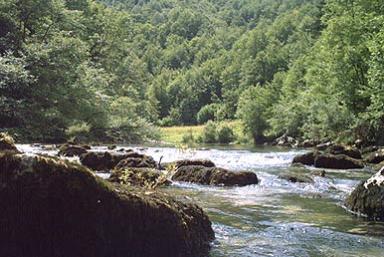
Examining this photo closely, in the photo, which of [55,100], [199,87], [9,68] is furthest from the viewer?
[199,87]

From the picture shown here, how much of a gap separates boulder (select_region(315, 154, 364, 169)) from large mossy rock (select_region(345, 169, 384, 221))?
11319mm

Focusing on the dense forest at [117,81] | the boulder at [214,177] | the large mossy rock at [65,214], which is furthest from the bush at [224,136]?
the large mossy rock at [65,214]

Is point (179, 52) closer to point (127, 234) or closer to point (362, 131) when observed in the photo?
point (362, 131)

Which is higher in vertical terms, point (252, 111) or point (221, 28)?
point (221, 28)

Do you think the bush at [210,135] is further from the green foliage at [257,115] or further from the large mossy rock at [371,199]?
the large mossy rock at [371,199]

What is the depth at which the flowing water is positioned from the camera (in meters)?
7.99

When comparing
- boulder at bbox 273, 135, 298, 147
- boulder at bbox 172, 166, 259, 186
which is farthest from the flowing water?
boulder at bbox 273, 135, 298, 147

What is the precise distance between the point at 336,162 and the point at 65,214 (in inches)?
756

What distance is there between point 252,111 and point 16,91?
47.2 meters

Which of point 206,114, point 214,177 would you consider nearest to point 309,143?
point 214,177

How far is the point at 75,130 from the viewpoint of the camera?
123ft

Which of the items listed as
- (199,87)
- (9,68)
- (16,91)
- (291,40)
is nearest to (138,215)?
(9,68)

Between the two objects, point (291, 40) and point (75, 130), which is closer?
point (75, 130)

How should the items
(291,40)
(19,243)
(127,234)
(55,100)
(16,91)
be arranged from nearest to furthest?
(19,243), (127,234), (16,91), (55,100), (291,40)
